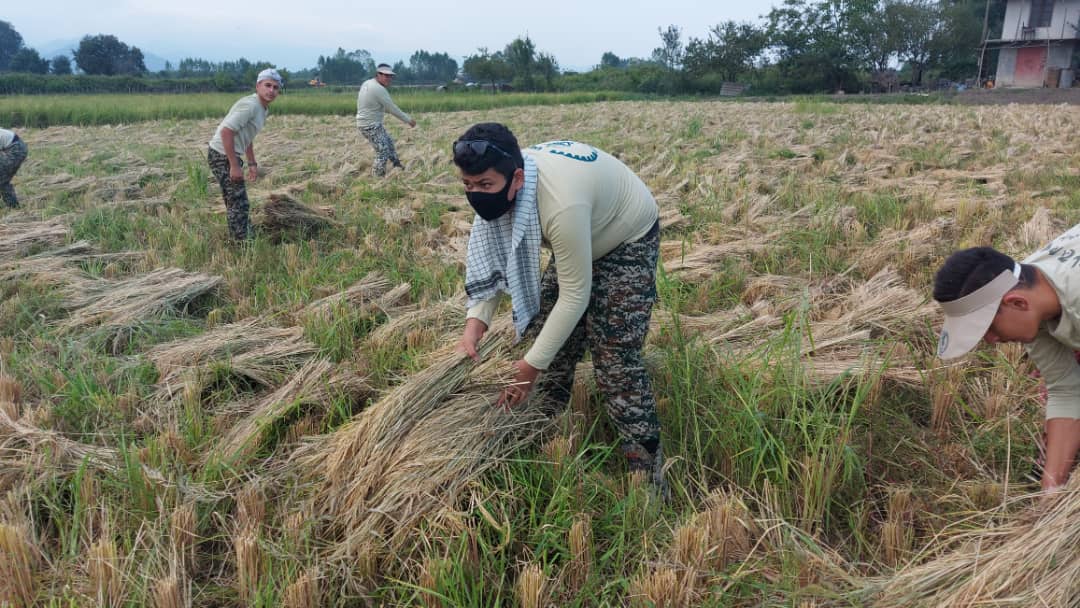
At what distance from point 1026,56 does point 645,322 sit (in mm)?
43167

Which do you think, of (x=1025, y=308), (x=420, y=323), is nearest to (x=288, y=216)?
(x=420, y=323)

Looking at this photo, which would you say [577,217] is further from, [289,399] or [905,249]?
[905,249]

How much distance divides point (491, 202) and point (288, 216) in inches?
151

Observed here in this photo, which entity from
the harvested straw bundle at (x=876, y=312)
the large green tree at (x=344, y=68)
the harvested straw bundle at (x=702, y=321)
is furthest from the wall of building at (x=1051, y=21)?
the large green tree at (x=344, y=68)

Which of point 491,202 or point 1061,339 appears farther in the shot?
point 491,202

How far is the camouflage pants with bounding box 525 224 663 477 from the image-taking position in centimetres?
229

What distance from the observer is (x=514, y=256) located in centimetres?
212

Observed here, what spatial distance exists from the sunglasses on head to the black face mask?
99 millimetres

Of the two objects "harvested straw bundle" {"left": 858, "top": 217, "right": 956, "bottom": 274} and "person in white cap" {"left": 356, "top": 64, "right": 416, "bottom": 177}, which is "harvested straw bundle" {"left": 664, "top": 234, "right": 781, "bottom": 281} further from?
"person in white cap" {"left": 356, "top": 64, "right": 416, "bottom": 177}

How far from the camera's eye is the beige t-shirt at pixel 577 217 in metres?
2.00

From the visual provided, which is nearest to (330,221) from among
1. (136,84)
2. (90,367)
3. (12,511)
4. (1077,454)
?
(90,367)

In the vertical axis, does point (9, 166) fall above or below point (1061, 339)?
above

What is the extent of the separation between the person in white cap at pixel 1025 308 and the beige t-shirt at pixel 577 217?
966 millimetres

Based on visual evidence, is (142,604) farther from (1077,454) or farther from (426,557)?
(1077,454)
